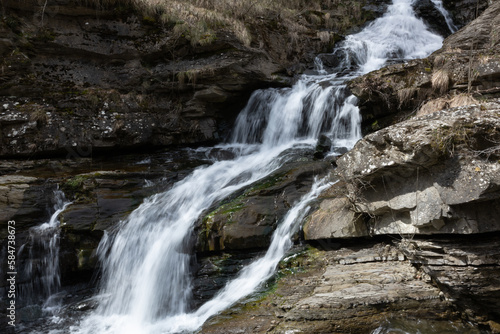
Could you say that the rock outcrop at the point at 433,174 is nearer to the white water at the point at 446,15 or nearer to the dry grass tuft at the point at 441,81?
the dry grass tuft at the point at 441,81

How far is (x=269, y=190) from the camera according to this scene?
6.54m

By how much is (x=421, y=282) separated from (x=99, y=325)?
503 centimetres

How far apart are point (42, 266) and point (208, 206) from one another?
10.8ft

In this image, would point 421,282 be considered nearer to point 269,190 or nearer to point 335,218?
point 335,218

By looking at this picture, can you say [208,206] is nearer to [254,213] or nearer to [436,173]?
[254,213]

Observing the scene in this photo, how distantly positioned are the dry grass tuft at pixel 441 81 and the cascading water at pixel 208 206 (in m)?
1.98

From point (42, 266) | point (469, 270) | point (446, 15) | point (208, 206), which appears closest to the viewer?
point (469, 270)

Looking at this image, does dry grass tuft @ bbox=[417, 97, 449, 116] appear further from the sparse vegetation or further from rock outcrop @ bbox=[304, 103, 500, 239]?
the sparse vegetation

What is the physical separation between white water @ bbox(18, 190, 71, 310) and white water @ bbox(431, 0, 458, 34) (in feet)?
51.4

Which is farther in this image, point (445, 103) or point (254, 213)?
point (445, 103)

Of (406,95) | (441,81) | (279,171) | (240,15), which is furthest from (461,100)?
(240,15)

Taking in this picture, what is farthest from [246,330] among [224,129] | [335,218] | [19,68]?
[19,68]

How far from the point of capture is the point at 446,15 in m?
14.2

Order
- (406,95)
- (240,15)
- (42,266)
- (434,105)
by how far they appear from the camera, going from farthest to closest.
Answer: (240,15) < (406,95) < (434,105) < (42,266)
